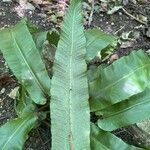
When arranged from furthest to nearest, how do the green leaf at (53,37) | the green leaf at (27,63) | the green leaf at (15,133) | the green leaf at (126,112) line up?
the green leaf at (53,37) → the green leaf at (27,63) → the green leaf at (126,112) → the green leaf at (15,133)

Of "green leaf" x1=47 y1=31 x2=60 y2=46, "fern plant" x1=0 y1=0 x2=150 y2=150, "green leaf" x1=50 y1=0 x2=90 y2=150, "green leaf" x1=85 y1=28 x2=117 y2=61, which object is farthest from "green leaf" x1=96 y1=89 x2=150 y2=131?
"green leaf" x1=47 y1=31 x2=60 y2=46

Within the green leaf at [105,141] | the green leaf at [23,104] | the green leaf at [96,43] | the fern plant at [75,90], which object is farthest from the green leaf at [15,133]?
the green leaf at [96,43]

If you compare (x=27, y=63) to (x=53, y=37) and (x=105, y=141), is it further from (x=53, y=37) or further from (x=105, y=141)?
(x=105, y=141)

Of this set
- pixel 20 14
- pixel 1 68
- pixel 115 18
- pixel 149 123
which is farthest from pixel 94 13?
pixel 149 123

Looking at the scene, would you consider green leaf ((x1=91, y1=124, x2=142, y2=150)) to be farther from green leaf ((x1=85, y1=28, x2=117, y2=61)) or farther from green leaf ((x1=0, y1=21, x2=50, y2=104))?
green leaf ((x1=85, y1=28, x2=117, y2=61))

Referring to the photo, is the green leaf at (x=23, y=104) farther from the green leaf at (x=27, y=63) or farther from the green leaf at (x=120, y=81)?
the green leaf at (x=120, y=81)

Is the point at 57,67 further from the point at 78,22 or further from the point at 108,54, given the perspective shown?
the point at 108,54

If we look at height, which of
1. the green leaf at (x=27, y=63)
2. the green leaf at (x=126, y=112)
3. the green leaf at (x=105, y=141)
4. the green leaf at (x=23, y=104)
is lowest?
the green leaf at (x=105, y=141)
